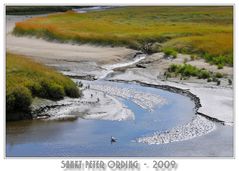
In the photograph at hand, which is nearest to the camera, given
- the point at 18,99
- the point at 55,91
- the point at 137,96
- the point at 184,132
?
the point at 184,132

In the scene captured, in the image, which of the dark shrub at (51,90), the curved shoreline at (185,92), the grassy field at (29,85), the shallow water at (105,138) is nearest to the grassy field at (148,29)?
the curved shoreline at (185,92)

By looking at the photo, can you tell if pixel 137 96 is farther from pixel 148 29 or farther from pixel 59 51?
pixel 148 29

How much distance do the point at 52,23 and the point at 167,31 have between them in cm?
916

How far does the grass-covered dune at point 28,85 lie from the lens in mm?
23250

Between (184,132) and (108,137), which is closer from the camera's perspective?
(108,137)

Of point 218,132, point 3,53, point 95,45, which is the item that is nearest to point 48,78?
point 3,53

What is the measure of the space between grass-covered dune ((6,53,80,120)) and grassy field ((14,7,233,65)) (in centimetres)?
1160

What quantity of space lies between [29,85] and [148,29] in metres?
22.5

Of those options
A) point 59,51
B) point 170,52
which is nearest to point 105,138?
point 59,51

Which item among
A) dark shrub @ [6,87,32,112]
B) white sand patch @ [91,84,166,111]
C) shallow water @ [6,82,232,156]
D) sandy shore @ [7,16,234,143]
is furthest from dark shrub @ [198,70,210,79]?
dark shrub @ [6,87,32,112]

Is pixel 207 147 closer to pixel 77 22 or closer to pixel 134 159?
pixel 134 159

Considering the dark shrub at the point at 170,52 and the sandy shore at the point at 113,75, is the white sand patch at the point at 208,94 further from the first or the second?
the dark shrub at the point at 170,52

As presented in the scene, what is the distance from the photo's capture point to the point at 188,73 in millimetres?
34500

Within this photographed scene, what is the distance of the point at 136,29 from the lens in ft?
151
